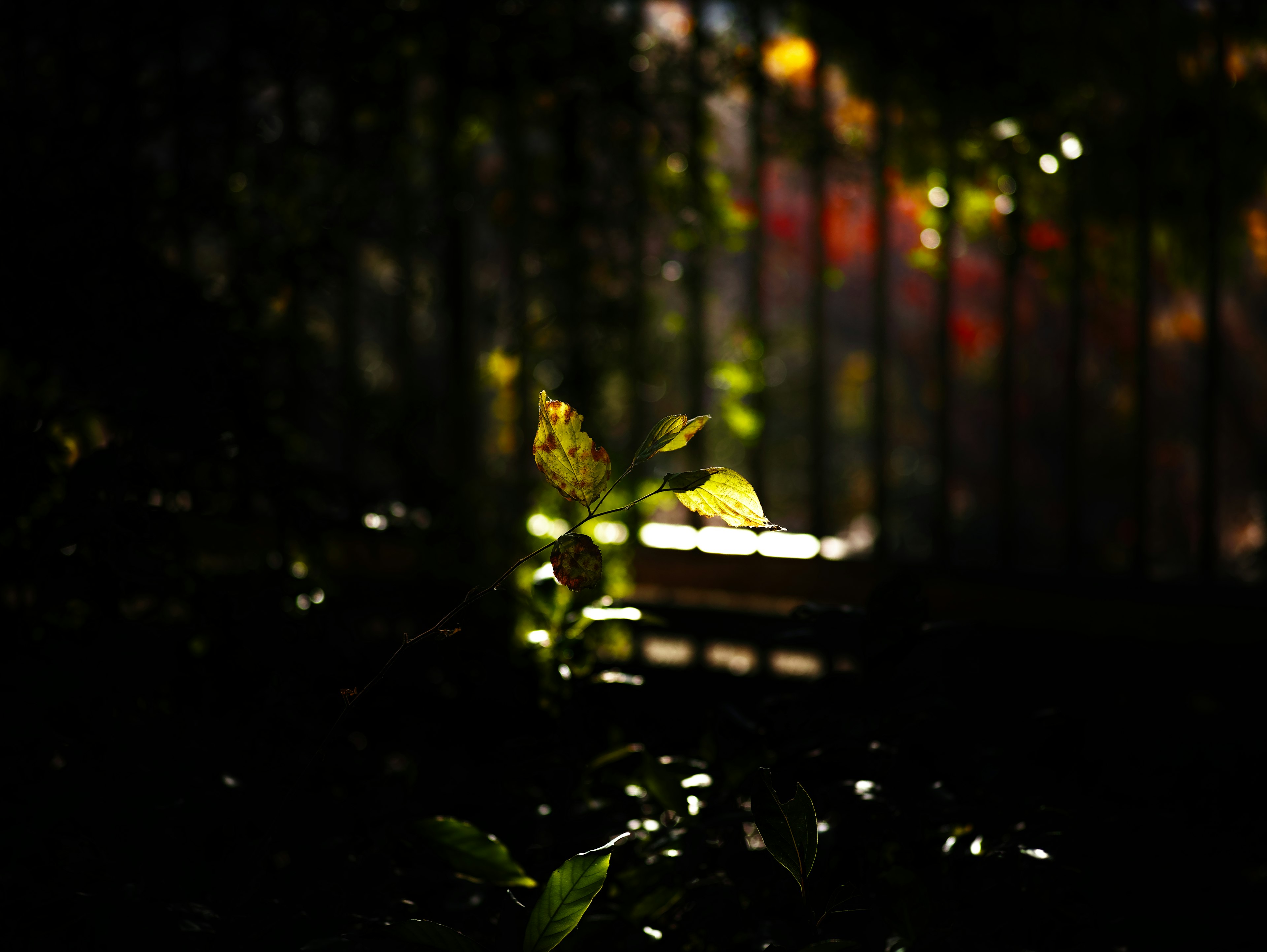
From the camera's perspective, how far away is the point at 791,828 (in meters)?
0.73

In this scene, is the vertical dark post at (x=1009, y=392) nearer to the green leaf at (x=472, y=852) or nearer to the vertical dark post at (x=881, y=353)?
the vertical dark post at (x=881, y=353)

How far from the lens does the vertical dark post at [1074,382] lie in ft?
5.94

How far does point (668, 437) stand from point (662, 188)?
1436 millimetres

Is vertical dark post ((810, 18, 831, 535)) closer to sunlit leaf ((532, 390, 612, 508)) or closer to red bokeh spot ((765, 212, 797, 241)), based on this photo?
sunlit leaf ((532, 390, 612, 508))

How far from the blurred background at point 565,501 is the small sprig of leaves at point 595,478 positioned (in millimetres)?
229

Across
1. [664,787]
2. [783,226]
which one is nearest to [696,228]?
[664,787]

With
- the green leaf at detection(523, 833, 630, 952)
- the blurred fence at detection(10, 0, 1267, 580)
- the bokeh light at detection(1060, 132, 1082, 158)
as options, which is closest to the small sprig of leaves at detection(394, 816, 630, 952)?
the green leaf at detection(523, 833, 630, 952)

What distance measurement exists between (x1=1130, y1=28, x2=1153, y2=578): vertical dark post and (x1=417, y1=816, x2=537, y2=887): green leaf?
1.42 meters

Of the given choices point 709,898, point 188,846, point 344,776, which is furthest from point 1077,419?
point 188,846

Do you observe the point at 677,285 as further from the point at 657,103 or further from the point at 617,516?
the point at 617,516

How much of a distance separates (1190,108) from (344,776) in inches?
71.5

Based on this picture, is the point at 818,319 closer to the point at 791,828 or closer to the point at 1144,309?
the point at 1144,309

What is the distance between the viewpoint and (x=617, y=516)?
1889 mm

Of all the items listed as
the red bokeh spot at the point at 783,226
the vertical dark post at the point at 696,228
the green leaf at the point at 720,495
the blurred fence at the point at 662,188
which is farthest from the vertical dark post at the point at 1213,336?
the red bokeh spot at the point at 783,226
